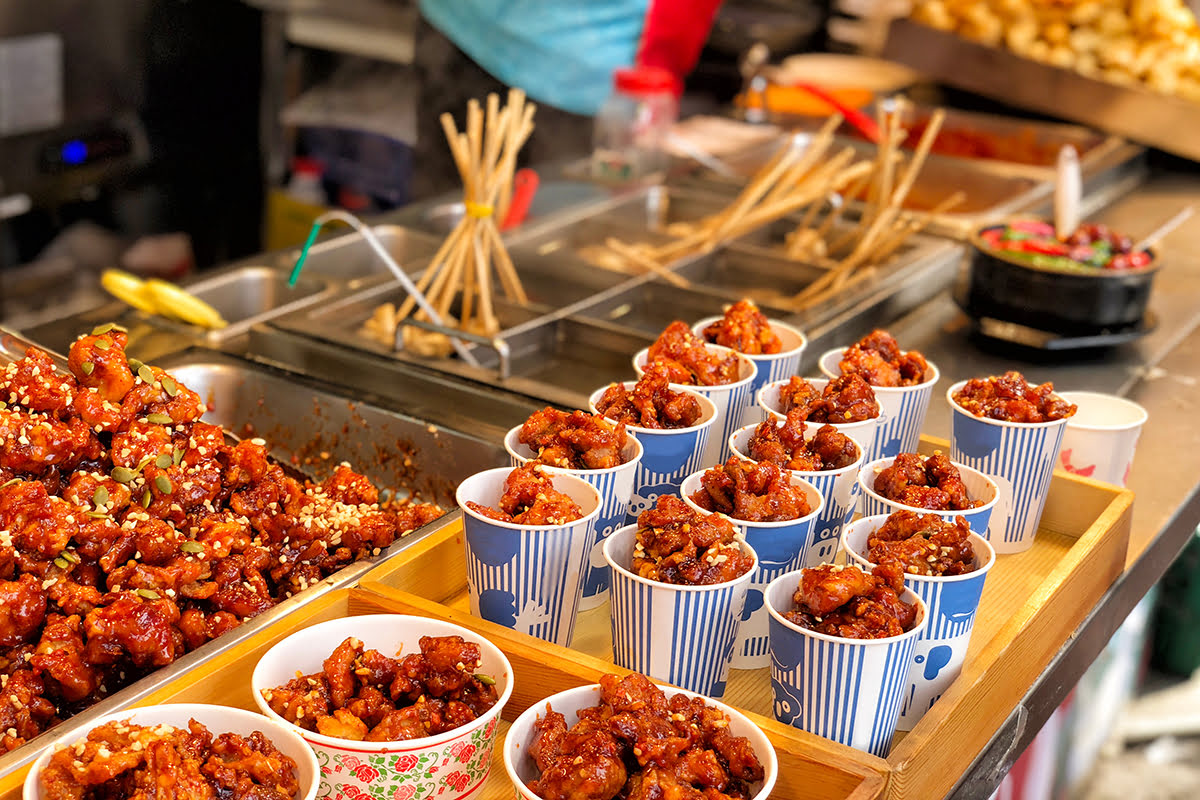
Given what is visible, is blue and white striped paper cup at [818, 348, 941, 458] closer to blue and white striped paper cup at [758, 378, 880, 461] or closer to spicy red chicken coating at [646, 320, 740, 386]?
blue and white striped paper cup at [758, 378, 880, 461]

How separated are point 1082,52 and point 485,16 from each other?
7.94 feet

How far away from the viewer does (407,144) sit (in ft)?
17.9

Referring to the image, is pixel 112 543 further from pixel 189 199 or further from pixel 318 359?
pixel 189 199

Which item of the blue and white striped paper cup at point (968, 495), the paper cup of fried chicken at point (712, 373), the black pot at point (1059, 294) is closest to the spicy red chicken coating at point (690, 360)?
the paper cup of fried chicken at point (712, 373)

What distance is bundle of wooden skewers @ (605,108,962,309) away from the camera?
3160mm

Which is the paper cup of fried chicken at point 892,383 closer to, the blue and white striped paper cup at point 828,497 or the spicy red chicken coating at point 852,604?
the blue and white striped paper cup at point 828,497

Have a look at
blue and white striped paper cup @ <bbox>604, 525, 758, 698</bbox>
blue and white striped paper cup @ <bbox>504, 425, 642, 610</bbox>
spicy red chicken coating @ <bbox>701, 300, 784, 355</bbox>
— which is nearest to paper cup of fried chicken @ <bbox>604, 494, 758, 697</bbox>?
blue and white striped paper cup @ <bbox>604, 525, 758, 698</bbox>

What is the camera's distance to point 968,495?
1.80m

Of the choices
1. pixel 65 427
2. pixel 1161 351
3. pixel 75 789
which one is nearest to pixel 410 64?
pixel 1161 351

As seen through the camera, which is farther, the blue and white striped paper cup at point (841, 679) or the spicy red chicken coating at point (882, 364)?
the spicy red chicken coating at point (882, 364)

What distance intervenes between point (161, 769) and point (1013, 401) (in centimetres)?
142

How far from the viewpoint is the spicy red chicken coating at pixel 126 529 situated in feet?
4.71

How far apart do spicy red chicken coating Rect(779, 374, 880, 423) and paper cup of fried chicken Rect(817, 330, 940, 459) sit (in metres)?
0.05

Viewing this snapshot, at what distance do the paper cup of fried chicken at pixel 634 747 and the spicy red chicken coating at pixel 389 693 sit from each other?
0.32 ft
